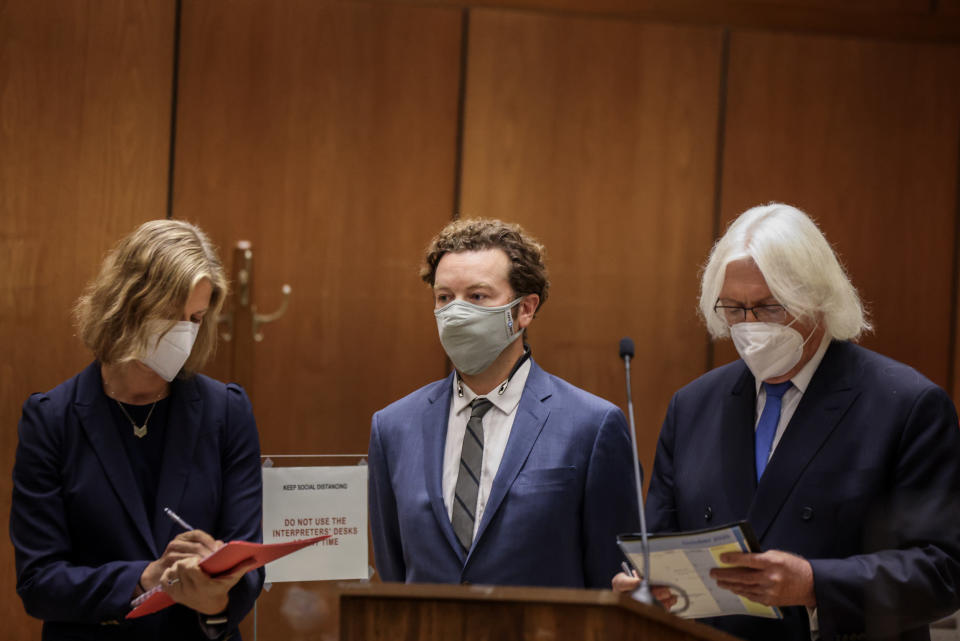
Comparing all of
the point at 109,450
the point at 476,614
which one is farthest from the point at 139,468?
the point at 476,614

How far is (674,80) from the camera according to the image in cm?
474

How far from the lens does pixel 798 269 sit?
2.21 metres

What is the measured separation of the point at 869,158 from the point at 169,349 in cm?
369

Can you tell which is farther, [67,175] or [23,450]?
[67,175]

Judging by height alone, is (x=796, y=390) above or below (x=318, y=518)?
above

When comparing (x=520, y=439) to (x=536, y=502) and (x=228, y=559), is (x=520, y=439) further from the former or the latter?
(x=228, y=559)

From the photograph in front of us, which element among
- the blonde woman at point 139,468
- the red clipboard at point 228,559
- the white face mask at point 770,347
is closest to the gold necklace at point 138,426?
the blonde woman at point 139,468

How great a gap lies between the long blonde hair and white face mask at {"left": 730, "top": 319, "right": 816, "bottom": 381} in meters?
1.23

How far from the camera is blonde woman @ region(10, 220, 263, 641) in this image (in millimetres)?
2166

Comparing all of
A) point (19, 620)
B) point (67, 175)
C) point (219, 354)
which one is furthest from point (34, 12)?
point (19, 620)

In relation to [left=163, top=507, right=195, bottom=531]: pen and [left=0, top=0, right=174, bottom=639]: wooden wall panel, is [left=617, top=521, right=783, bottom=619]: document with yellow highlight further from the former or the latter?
[left=0, top=0, right=174, bottom=639]: wooden wall panel

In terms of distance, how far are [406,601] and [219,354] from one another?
3.00 meters

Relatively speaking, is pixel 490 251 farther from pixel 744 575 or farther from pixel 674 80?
pixel 674 80

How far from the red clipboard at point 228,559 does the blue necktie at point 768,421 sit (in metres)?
0.97
